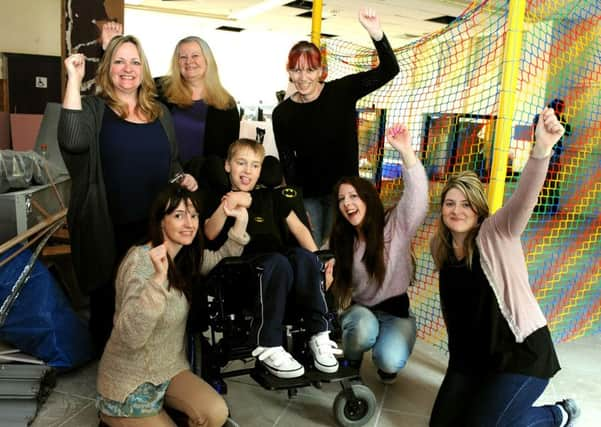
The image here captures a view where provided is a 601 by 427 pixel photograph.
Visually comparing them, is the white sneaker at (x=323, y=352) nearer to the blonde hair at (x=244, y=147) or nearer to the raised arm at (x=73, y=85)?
the blonde hair at (x=244, y=147)

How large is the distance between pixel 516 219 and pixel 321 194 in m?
1.26

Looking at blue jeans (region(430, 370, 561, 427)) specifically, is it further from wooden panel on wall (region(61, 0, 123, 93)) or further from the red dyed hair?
wooden panel on wall (region(61, 0, 123, 93))

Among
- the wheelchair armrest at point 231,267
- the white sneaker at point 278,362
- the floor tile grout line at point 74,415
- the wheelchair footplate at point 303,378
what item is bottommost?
the floor tile grout line at point 74,415

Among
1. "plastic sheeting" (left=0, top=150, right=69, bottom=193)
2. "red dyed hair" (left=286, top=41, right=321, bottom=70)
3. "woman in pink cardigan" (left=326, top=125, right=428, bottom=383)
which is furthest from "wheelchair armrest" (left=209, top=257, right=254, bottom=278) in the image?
"plastic sheeting" (left=0, top=150, right=69, bottom=193)

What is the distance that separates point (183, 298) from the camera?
2428mm

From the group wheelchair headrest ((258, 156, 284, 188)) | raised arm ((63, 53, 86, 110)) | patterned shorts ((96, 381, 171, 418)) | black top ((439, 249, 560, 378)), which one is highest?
raised arm ((63, 53, 86, 110))

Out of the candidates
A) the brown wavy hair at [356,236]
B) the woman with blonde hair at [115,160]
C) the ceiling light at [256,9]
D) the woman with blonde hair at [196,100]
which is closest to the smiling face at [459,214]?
the brown wavy hair at [356,236]

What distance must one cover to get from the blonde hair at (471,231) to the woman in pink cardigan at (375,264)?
0.24 metres

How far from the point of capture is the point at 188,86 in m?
3.28

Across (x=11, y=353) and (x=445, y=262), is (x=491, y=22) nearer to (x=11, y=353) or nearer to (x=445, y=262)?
(x=445, y=262)

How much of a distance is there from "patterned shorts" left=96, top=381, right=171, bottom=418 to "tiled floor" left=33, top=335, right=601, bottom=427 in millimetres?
426

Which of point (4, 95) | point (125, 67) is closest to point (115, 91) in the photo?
point (125, 67)

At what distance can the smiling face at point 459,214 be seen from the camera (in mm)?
2566

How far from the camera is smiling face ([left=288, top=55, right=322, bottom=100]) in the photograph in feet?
10.3
